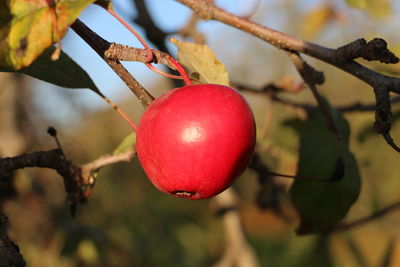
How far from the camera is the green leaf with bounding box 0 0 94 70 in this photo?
1.42ft

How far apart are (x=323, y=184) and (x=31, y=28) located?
60 cm

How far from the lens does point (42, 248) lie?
194cm

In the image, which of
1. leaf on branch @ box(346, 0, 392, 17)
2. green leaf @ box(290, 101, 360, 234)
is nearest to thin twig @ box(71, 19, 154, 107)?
green leaf @ box(290, 101, 360, 234)

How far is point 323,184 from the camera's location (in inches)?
34.4

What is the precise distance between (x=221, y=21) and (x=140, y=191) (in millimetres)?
3431

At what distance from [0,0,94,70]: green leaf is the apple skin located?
0.13m

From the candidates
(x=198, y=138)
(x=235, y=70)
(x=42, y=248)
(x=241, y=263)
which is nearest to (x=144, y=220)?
(x=42, y=248)

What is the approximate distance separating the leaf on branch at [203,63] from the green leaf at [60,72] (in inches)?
6.2

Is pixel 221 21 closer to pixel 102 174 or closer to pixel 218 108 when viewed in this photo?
pixel 218 108

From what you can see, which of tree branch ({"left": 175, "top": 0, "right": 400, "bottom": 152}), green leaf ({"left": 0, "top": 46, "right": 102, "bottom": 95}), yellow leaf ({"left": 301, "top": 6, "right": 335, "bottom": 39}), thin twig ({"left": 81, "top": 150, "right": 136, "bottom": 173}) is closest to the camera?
tree branch ({"left": 175, "top": 0, "right": 400, "bottom": 152})

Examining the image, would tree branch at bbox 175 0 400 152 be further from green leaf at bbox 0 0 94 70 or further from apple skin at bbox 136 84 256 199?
green leaf at bbox 0 0 94 70

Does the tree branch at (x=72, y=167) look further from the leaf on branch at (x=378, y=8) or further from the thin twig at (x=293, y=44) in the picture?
the leaf on branch at (x=378, y=8)

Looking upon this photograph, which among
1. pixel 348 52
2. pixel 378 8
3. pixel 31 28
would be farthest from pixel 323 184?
pixel 378 8

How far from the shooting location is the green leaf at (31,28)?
0.43m
